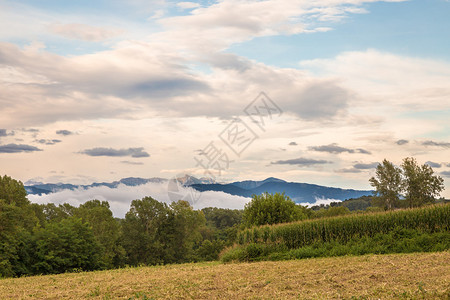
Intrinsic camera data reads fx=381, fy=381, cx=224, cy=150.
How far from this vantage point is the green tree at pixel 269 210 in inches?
1356

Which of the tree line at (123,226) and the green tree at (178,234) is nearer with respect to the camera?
the tree line at (123,226)

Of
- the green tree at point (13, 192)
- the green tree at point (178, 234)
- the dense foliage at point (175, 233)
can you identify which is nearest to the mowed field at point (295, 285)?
the dense foliage at point (175, 233)

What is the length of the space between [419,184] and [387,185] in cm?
534

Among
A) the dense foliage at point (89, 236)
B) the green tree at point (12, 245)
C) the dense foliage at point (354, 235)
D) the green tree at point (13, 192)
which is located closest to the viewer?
the dense foliage at point (354, 235)

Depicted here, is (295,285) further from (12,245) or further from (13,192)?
(13,192)

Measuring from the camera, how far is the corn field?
73.5 ft

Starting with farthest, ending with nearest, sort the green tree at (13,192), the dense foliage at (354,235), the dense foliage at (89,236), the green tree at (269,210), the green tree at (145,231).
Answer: the green tree at (145,231) < the green tree at (13,192) < the green tree at (269,210) < the dense foliage at (89,236) < the dense foliage at (354,235)

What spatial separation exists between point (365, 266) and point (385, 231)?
10269 mm

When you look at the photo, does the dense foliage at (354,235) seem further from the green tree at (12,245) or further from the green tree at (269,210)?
the green tree at (12,245)

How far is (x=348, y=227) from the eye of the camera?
24.5 m

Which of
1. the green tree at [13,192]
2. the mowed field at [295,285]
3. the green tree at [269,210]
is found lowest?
the mowed field at [295,285]

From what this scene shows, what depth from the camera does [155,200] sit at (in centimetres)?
6125

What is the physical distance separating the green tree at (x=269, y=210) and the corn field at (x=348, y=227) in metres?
7.41

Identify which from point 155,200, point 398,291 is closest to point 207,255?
point 155,200
